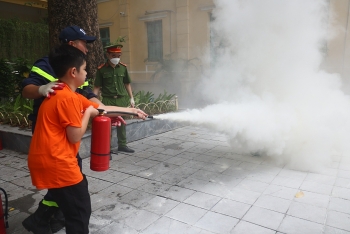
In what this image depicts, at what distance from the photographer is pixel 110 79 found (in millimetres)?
5312

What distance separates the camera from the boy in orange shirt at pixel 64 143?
1.99 m

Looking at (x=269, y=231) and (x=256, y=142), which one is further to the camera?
(x=256, y=142)

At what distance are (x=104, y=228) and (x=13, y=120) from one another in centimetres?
438

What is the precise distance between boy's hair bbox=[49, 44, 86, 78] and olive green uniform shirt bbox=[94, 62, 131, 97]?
3.16 meters

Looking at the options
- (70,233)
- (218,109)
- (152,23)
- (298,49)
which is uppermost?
(152,23)

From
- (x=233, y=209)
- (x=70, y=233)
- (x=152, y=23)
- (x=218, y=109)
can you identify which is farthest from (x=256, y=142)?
(x=152, y=23)

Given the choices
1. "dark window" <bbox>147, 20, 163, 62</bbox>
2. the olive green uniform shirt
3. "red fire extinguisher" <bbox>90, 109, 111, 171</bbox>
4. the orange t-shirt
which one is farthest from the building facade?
the orange t-shirt

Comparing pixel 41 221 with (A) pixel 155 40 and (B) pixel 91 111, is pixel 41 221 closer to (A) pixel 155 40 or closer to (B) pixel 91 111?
(B) pixel 91 111

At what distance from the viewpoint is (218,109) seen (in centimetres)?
468

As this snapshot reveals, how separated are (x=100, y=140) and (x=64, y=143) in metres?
0.41

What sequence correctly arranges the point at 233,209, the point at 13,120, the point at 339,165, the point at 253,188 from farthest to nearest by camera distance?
the point at 13,120 < the point at 339,165 < the point at 253,188 < the point at 233,209

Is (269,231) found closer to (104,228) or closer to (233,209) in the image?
(233,209)

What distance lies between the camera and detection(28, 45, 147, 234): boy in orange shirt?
6.54 ft

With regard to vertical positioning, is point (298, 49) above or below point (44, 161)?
above
